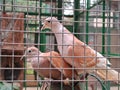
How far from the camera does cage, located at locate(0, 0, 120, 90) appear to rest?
136cm

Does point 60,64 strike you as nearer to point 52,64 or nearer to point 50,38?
point 52,64

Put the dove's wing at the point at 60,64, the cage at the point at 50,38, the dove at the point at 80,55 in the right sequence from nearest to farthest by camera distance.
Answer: the cage at the point at 50,38 → the dove at the point at 80,55 → the dove's wing at the point at 60,64

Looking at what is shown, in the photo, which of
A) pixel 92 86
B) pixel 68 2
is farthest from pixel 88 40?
pixel 68 2

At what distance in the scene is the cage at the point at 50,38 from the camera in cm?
136

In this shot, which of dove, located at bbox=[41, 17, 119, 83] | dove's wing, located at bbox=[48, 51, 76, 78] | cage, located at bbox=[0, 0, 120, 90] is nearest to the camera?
cage, located at bbox=[0, 0, 120, 90]

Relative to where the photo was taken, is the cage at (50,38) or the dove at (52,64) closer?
the cage at (50,38)

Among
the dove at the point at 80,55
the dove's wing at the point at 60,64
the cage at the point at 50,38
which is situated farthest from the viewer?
the dove's wing at the point at 60,64

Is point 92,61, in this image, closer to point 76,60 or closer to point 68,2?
point 76,60

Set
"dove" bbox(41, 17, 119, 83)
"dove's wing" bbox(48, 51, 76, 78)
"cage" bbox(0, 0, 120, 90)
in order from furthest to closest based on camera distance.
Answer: "dove's wing" bbox(48, 51, 76, 78) → "dove" bbox(41, 17, 119, 83) → "cage" bbox(0, 0, 120, 90)

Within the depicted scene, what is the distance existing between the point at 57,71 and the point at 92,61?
292 mm

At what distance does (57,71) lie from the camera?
1.76m

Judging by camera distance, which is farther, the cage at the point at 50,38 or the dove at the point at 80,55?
the dove at the point at 80,55

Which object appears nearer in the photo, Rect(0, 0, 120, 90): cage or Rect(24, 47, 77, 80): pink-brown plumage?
Rect(0, 0, 120, 90): cage

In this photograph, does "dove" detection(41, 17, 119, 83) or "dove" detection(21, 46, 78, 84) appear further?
"dove" detection(21, 46, 78, 84)
